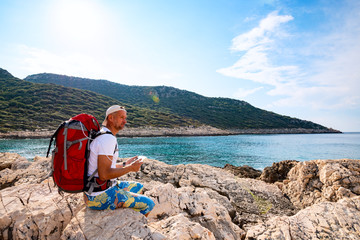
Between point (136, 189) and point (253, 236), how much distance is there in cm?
292

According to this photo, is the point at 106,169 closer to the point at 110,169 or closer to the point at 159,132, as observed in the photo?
the point at 110,169

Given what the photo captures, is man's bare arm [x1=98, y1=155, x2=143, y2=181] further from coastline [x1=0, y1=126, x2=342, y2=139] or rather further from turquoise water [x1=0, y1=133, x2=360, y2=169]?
coastline [x1=0, y1=126, x2=342, y2=139]

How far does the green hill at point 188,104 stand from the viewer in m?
132

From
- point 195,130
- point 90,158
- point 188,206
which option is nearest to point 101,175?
point 90,158

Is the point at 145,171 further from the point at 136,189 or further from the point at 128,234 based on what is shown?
the point at 128,234

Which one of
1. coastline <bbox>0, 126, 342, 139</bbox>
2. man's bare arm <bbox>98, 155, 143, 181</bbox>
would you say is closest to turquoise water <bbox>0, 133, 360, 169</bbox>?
coastline <bbox>0, 126, 342, 139</bbox>

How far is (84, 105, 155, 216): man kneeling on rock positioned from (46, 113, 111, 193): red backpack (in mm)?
113

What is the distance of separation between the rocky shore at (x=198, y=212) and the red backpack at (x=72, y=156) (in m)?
0.68

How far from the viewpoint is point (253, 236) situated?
14.4 feet

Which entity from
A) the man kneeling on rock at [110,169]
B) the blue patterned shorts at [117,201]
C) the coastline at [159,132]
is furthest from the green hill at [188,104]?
the man kneeling on rock at [110,169]

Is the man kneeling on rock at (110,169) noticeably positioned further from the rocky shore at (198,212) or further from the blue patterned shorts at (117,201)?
the rocky shore at (198,212)

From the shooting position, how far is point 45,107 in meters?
75.9

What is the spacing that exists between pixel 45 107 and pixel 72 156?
89.9 m

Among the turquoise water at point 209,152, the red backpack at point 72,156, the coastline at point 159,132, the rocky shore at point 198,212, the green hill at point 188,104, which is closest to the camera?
the red backpack at point 72,156
